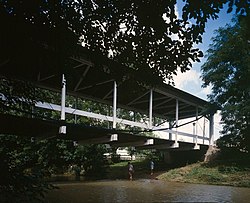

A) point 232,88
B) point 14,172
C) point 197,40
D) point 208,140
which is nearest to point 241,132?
point 232,88

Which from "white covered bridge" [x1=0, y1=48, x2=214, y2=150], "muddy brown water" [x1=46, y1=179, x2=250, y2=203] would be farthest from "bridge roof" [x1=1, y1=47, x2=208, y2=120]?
"muddy brown water" [x1=46, y1=179, x2=250, y2=203]

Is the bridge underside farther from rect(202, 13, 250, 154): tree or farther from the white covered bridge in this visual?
rect(202, 13, 250, 154): tree

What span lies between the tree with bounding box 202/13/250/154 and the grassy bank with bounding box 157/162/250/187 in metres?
2.22

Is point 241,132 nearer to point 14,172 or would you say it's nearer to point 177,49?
point 177,49

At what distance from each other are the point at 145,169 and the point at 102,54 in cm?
2317

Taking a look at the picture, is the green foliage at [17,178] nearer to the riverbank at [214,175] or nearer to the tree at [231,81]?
the riverbank at [214,175]

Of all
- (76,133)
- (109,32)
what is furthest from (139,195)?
(109,32)

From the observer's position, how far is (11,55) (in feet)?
14.6

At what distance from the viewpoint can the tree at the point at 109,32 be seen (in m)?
4.20

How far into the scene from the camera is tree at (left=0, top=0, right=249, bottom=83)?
4.20 metres

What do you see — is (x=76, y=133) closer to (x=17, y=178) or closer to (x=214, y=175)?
(x=214, y=175)

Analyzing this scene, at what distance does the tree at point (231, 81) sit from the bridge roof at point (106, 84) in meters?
2.53

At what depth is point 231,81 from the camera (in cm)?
2161

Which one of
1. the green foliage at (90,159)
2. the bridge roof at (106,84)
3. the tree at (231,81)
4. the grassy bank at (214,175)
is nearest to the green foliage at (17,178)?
the bridge roof at (106,84)
